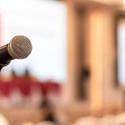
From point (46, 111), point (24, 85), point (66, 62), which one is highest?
point (66, 62)

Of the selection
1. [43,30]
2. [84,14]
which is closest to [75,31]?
[84,14]

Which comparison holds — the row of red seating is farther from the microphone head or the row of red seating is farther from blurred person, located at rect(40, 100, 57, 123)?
the microphone head

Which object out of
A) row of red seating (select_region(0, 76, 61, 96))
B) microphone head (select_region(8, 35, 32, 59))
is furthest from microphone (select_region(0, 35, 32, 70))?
row of red seating (select_region(0, 76, 61, 96))

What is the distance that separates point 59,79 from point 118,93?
0.88 metres

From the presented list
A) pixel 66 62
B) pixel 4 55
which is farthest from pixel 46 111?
pixel 4 55

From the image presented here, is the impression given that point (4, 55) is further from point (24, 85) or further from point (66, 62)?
point (66, 62)

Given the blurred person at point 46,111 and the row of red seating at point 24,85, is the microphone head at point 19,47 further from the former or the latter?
the row of red seating at point 24,85

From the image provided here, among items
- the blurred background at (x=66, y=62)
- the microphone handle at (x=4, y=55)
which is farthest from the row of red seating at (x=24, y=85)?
the microphone handle at (x=4, y=55)

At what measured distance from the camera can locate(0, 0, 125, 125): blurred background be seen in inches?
84.1

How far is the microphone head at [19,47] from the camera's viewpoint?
38 centimetres

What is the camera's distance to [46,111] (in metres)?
2.05

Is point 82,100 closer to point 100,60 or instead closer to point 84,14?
point 100,60

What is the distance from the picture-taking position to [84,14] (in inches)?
122

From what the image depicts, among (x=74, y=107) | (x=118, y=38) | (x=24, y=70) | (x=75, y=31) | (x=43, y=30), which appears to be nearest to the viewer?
(x=24, y=70)
